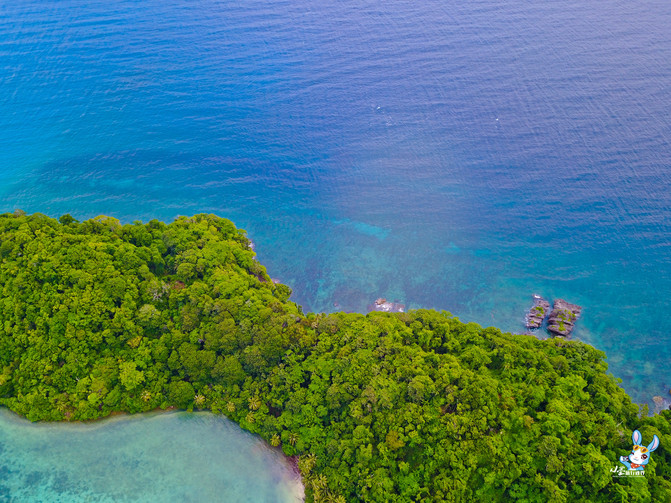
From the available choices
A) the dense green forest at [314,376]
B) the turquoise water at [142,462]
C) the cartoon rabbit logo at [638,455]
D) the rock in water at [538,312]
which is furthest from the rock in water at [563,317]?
the turquoise water at [142,462]

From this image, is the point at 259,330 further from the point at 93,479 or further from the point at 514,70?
the point at 514,70

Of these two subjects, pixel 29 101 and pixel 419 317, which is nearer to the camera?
pixel 419 317

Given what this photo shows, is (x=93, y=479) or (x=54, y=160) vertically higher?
(x=54, y=160)

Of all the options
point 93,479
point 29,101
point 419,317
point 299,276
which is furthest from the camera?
point 29,101

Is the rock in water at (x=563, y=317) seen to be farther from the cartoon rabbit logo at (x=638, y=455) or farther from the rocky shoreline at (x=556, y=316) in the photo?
the cartoon rabbit logo at (x=638, y=455)

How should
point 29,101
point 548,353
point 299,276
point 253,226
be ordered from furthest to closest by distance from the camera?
1. point 29,101
2. point 253,226
3. point 299,276
4. point 548,353

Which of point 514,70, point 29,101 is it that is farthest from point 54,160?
point 514,70

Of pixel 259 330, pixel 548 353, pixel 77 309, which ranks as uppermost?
pixel 77 309

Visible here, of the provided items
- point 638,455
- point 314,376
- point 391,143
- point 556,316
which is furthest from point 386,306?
point 391,143
